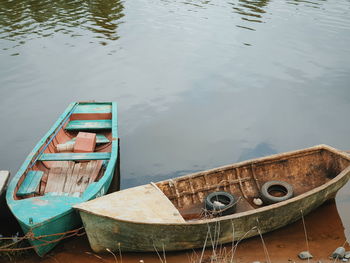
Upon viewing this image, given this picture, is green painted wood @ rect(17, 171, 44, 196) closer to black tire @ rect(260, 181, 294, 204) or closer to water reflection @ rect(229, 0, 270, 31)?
black tire @ rect(260, 181, 294, 204)

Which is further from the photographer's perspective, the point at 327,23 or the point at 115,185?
the point at 327,23

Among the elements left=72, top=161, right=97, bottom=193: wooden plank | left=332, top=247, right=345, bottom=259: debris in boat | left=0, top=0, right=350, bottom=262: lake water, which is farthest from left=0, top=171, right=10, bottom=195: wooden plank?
left=332, top=247, right=345, bottom=259: debris in boat

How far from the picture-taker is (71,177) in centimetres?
719

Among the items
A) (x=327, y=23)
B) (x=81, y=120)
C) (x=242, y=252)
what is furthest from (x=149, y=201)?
(x=327, y=23)

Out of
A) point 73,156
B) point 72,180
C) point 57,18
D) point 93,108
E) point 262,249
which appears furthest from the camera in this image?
point 57,18

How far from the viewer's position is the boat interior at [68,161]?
6656 mm

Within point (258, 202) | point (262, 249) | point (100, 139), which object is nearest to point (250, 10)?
point (100, 139)

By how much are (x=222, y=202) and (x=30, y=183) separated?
3707 millimetres

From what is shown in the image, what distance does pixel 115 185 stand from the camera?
8.46 m

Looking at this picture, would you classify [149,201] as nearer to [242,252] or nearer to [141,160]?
[242,252]

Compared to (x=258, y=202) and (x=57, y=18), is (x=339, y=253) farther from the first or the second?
(x=57, y=18)

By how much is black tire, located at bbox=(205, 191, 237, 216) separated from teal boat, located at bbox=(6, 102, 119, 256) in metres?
2.01

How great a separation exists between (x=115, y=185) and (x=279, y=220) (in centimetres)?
400

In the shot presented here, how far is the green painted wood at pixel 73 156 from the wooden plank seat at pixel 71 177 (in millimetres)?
141
